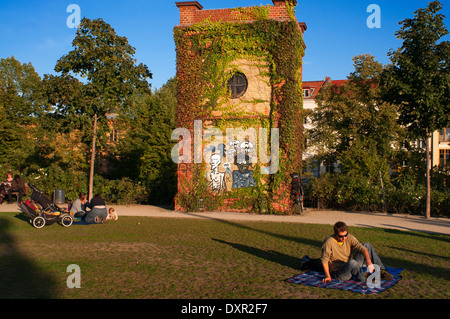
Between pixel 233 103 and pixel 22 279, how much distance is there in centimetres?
1418

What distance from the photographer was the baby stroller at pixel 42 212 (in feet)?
47.1

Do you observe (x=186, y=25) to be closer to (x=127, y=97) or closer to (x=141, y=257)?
(x=127, y=97)

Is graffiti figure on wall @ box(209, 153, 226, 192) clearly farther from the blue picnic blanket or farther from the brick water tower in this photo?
the blue picnic blanket

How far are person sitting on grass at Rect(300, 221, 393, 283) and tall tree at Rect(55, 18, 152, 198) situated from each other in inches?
595

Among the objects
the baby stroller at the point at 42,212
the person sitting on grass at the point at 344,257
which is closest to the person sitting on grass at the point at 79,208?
the baby stroller at the point at 42,212

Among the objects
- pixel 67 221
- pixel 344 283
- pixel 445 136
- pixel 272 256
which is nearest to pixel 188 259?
pixel 272 256

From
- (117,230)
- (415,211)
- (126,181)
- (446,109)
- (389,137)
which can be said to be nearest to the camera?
(117,230)

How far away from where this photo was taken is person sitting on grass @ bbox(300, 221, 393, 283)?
7.55 metres

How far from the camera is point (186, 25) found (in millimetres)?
20484

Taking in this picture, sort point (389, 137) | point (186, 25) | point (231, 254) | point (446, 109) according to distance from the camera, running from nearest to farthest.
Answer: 1. point (231, 254)
2. point (446, 109)
3. point (186, 25)
4. point (389, 137)

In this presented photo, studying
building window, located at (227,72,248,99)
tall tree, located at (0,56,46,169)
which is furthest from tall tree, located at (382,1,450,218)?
tall tree, located at (0,56,46,169)

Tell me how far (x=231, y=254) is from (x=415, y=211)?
1228cm

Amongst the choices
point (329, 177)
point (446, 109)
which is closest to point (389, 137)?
point (329, 177)

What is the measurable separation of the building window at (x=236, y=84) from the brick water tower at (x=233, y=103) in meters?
0.05
